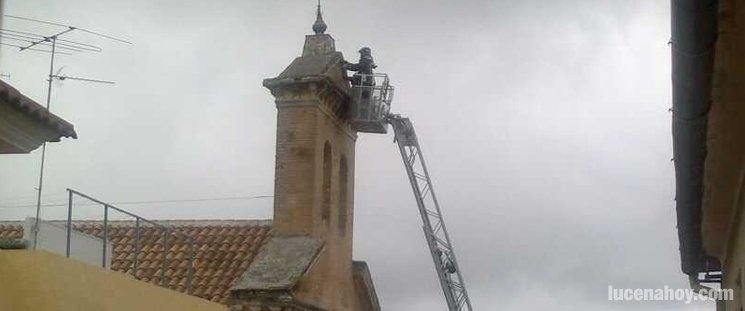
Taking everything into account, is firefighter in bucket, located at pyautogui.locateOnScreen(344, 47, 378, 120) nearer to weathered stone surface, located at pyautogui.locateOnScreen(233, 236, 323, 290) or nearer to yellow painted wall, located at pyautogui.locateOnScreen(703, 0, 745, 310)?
weathered stone surface, located at pyautogui.locateOnScreen(233, 236, 323, 290)

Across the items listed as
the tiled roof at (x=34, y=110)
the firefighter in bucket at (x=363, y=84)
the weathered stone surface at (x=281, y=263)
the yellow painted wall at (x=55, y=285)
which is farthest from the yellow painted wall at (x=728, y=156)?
the firefighter in bucket at (x=363, y=84)

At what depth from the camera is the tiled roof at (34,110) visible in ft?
34.2

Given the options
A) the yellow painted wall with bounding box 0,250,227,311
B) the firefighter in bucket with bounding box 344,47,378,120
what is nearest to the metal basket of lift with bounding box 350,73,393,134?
the firefighter in bucket with bounding box 344,47,378,120

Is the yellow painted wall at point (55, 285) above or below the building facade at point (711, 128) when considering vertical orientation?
below

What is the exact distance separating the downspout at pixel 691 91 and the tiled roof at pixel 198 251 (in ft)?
35.4

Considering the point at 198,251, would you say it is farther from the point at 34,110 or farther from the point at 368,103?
the point at 34,110

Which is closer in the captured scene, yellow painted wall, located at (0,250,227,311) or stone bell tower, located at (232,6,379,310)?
yellow painted wall, located at (0,250,227,311)

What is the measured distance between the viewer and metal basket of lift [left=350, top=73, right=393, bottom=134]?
2119 cm

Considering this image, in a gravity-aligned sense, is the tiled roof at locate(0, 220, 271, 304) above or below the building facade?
below

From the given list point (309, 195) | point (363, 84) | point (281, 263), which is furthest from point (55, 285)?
point (363, 84)

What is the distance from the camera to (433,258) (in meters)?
26.7

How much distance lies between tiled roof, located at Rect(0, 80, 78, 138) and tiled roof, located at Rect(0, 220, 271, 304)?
703 centimetres

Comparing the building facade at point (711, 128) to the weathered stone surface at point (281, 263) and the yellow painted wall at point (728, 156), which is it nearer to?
the yellow painted wall at point (728, 156)

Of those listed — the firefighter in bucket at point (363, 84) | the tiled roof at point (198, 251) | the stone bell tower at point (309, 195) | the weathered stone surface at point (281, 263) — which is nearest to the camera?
the weathered stone surface at point (281, 263)
